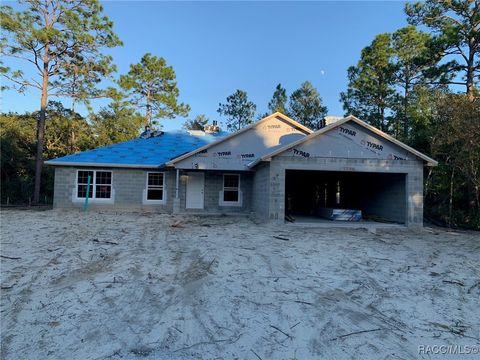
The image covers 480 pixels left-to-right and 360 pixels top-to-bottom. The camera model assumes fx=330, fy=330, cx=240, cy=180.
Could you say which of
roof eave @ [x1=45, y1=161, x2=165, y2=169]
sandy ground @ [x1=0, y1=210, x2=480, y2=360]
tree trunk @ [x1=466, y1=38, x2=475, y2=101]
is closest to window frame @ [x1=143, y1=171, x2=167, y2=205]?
roof eave @ [x1=45, y1=161, x2=165, y2=169]

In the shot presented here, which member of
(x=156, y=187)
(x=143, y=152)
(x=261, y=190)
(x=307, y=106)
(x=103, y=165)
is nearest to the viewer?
(x=261, y=190)

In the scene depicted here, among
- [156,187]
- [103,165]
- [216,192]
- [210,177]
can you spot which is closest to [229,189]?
[216,192]

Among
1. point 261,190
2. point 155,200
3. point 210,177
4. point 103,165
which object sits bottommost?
point 155,200

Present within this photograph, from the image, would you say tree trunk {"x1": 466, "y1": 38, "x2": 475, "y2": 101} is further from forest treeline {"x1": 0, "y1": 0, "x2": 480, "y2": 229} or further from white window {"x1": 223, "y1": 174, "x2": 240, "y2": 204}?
white window {"x1": 223, "y1": 174, "x2": 240, "y2": 204}

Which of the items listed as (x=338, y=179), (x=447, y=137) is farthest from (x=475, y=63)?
(x=338, y=179)

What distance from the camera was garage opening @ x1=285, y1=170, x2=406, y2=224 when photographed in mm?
14820

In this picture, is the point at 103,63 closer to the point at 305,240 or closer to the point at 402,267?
the point at 305,240

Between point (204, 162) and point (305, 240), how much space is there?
8232mm

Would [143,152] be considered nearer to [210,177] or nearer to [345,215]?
[210,177]

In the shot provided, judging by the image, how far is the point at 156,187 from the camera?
17672mm

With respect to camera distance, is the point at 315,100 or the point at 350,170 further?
the point at 315,100

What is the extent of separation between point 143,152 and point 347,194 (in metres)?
12.7

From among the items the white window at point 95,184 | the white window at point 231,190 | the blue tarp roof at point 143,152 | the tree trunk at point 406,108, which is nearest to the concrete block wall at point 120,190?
the white window at point 95,184

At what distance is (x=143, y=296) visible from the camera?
17.8 feet
